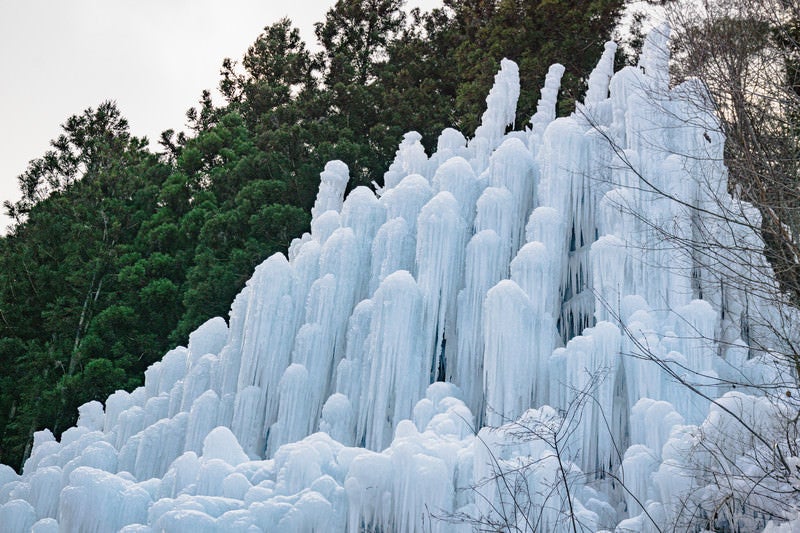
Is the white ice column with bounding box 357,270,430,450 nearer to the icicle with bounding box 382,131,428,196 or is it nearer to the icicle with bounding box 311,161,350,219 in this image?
the icicle with bounding box 382,131,428,196

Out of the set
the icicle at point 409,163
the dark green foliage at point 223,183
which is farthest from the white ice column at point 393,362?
→ the dark green foliage at point 223,183

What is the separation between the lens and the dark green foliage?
17.0 m

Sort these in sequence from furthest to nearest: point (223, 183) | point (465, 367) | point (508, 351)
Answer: point (223, 183) < point (465, 367) < point (508, 351)

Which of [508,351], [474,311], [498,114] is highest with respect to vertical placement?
[498,114]

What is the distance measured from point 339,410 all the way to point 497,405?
188 centimetres

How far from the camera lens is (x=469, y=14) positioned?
20328 millimetres

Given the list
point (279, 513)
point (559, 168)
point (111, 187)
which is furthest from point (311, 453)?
point (111, 187)

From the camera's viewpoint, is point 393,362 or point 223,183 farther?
point 223,183

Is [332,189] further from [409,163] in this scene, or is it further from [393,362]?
[393,362]

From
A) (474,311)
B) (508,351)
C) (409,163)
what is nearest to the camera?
(508,351)

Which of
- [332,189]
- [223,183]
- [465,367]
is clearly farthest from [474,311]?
[223,183]

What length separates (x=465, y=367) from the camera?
950 cm

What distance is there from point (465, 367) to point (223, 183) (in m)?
10.8

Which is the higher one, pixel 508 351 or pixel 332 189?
pixel 332 189
